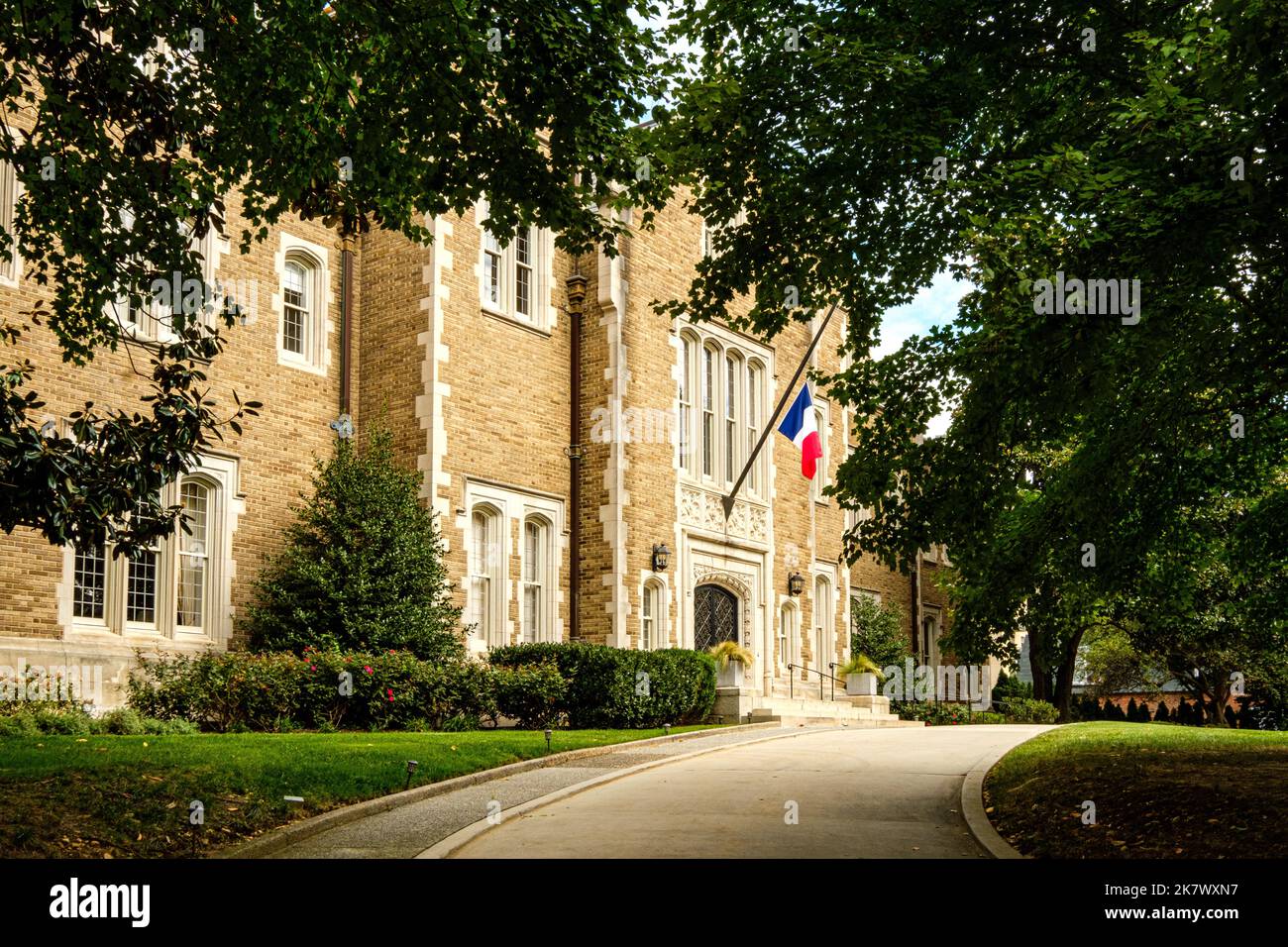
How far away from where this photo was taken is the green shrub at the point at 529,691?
2039 cm

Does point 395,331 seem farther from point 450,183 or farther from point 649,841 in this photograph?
point 649,841

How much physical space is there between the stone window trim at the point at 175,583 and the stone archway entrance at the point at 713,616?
10565 mm

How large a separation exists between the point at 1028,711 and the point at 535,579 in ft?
58.0

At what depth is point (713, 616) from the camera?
93.1 ft

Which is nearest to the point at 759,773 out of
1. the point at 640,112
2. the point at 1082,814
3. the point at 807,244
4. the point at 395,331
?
the point at 1082,814

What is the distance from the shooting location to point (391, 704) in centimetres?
1897

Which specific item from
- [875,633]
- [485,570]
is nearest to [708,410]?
[485,570]

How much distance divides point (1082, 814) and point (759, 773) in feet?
15.8

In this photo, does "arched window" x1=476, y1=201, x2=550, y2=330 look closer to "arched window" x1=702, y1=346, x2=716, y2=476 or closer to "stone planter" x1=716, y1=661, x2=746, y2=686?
"arched window" x1=702, y1=346, x2=716, y2=476

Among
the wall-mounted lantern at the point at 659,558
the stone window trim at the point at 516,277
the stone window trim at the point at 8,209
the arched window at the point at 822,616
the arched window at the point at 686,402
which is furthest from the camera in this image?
the arched window at the point at 822,616

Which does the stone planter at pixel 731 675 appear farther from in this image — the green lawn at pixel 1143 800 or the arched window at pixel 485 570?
the green lawn at pixel 1143 800

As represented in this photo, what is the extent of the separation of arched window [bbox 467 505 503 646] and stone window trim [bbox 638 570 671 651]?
333 cm

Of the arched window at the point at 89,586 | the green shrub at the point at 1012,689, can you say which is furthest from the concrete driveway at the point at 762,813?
the green shrub at the point at 1012,689

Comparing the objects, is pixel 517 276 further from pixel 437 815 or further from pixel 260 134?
pixel 437 815
